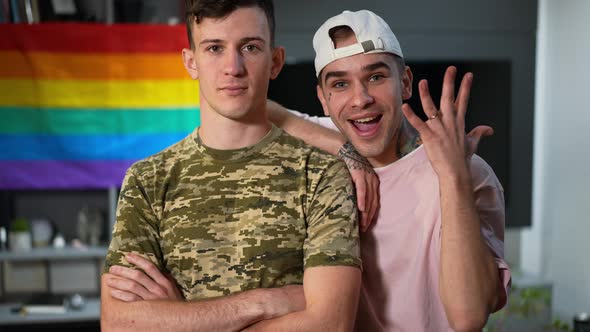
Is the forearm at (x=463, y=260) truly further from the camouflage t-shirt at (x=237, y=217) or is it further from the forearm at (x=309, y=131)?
the forearm at (x=309, y=131)

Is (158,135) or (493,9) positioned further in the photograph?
(493,9)

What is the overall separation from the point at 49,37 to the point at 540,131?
2751 millimetres

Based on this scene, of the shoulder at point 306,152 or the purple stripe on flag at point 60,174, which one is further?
the purple stripe on flag at point 60,174

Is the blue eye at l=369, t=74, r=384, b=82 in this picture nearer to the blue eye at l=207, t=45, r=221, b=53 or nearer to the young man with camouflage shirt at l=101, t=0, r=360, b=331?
the young man with camouflage shirt at l=101, t=0, r=360, b=331

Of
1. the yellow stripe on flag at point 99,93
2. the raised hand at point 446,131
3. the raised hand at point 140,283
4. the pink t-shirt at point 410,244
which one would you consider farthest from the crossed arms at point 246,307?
the yellow stripe on flag at point 99,93

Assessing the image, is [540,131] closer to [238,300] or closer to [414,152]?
[414,152]

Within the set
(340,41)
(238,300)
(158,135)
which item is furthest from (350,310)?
(158,135)

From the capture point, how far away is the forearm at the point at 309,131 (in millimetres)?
1636

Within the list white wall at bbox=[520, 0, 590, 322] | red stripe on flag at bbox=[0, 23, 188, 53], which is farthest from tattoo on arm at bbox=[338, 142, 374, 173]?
white wall at bbox=[520, 0, 590, 322]

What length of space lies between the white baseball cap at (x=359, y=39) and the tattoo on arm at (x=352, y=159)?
18 centimetres

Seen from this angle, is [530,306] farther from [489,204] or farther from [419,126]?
[419,126]

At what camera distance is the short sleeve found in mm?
1472

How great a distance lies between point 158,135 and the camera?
3.81 meters

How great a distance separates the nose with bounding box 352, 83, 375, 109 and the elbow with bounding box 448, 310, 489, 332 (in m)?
0.45
